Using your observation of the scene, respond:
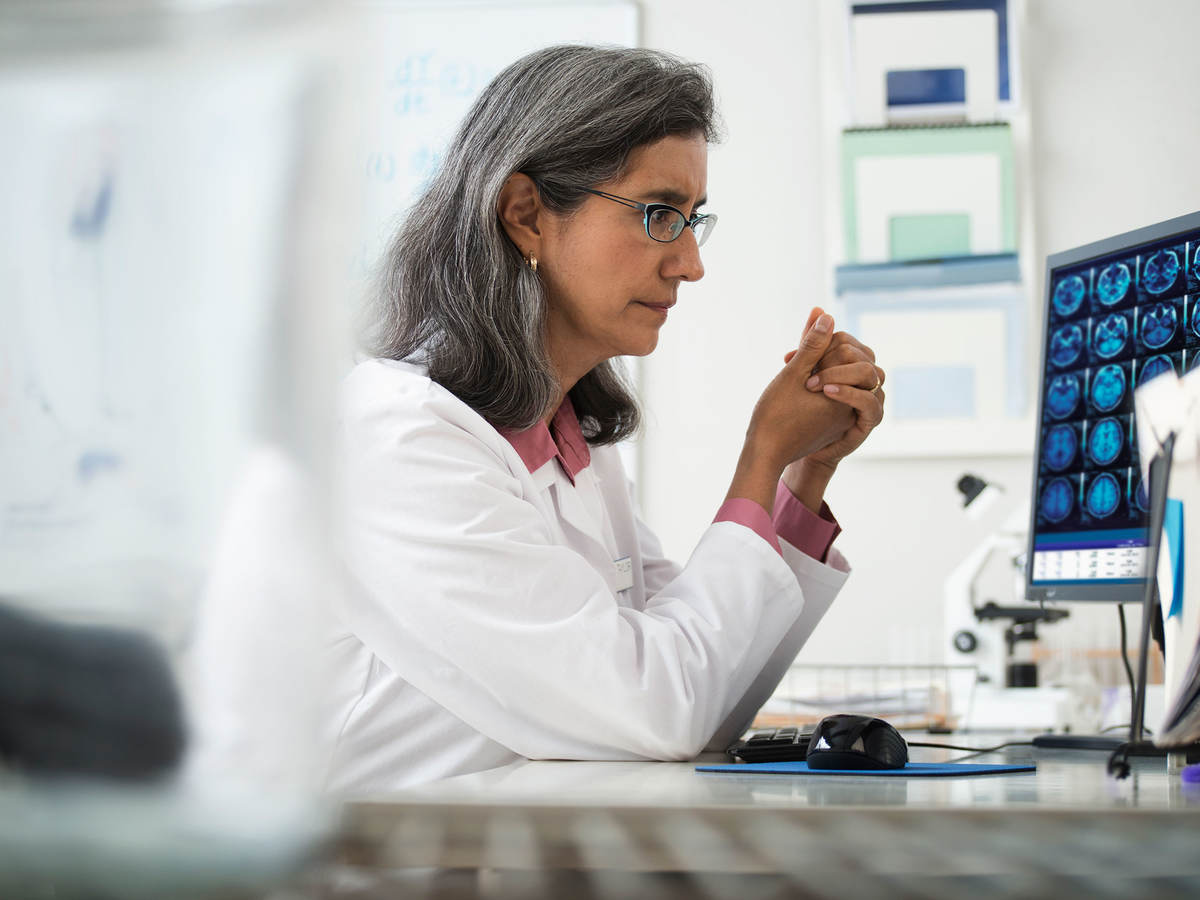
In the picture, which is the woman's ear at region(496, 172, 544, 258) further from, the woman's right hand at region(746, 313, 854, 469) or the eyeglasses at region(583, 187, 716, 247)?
the woman's right hand at region(746, 313, 854, 469)

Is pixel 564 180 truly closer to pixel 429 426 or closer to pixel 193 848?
pixel 429 426

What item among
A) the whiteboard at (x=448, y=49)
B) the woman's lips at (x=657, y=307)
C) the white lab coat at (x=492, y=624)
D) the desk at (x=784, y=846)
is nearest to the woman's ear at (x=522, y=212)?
the woman's lips at (x=657, y=307)

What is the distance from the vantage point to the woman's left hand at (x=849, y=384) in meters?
1.27

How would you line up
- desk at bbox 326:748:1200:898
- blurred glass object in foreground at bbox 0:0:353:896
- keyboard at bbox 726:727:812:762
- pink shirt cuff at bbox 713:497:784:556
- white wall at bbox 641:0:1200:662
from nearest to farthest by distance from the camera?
blurred glass object in foreground at bbox 0:0:353:896, desk at bbox 326:748:1200:898, keyboard at bbox 726:727:812:762, pink shirt cuff at bbox 713:497:784:556, white wall at bbox 641:0:1200:662

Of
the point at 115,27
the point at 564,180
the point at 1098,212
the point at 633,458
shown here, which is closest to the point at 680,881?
the point at 115,27

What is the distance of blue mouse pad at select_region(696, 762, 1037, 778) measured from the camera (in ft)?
2.31

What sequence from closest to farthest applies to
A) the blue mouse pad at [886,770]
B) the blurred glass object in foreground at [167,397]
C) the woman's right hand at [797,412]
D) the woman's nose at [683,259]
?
the blurred glass object in foreground at [167,397], the blue mouse pad at [886,770], the woman's right hand at [797,412], the woman's nose at [683,259]

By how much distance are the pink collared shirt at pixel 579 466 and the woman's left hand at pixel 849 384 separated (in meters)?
0.07

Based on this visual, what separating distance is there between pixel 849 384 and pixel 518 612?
540 mm

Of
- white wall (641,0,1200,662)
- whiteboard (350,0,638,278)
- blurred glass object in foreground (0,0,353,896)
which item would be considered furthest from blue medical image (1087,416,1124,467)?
whiteboard (350,0,638,278)

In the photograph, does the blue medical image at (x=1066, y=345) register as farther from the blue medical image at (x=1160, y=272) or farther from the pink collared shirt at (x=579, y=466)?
the pink collared shirt at (x=579, y=466)

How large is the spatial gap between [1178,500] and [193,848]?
0.45 metres

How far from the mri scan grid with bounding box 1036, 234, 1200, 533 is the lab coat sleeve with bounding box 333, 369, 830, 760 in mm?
376

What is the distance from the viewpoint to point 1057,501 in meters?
1.28
